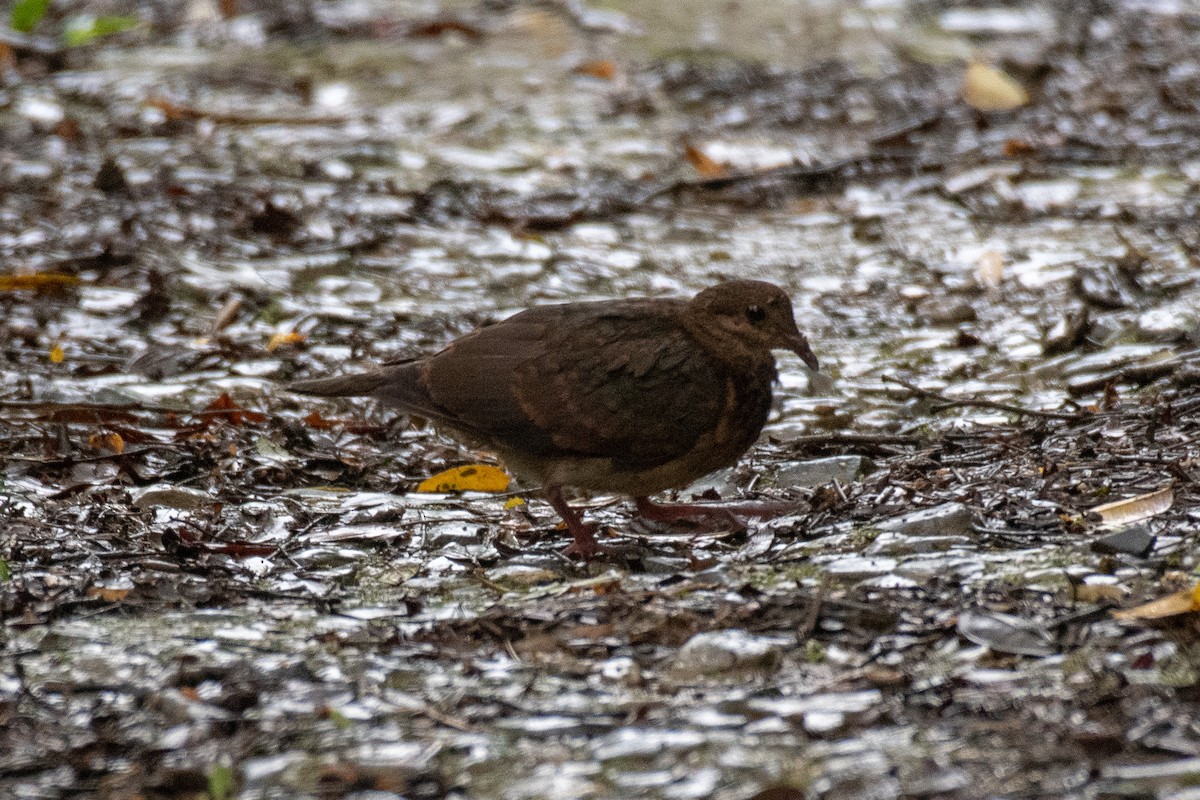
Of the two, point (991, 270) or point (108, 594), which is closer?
point (108, 594)

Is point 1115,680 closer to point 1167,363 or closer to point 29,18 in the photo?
point 1167,363

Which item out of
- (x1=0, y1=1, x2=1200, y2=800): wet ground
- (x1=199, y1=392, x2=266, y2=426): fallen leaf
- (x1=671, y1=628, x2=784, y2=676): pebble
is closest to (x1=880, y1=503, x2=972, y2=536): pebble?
(x1=0, y1=1, x2=1200, y2=800): wet ground

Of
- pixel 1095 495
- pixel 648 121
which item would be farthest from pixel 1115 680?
pixel 648 121

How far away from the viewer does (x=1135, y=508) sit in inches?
178

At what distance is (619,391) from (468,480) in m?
0.97

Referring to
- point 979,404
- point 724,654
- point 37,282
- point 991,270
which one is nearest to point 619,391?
point 724,654

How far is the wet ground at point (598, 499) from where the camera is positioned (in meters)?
3.55

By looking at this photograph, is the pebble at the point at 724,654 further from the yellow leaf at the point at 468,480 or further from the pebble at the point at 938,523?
the yellow leaf at the point at 468,480

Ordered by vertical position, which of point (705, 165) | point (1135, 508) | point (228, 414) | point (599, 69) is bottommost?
point (228, 414)

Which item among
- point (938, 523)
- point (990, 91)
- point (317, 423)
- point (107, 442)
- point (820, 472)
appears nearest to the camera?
point (938, 523)

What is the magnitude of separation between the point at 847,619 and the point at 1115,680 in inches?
28.4

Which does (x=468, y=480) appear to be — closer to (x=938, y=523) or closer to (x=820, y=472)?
(x=820, y=472)

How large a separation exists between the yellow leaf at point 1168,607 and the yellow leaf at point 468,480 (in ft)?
8.24

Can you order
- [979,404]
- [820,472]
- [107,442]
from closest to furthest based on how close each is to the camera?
[820,472] < [979,404] < [107,442]
